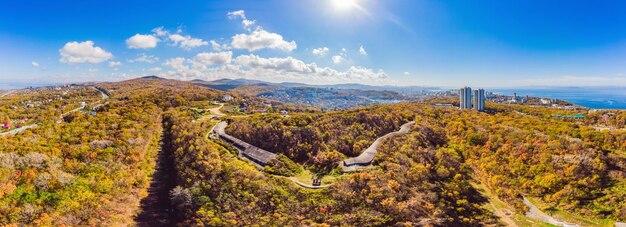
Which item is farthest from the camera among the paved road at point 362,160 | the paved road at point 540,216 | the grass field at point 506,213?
the paved road at point 362,160

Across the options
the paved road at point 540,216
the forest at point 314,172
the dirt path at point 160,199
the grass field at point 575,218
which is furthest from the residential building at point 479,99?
the dirt path at point 160,199

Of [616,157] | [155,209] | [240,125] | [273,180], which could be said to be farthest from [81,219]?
[616,157]

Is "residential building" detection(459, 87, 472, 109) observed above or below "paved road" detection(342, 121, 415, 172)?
above

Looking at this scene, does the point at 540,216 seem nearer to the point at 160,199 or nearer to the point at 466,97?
the point at 160,199

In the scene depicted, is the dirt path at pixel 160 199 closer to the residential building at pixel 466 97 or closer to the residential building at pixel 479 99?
the residential building at pixel 479 99

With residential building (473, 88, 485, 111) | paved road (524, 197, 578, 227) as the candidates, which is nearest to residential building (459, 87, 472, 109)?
residential building (473, 88, 485, 111)

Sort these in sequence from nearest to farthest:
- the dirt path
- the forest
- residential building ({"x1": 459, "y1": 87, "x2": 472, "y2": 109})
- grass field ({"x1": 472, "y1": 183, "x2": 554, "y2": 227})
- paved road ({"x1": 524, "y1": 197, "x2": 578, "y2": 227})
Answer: paved road ({"x1": 524, "y1": 197, "x2": 578, "y2": 227}) < grass field ({"x1": 472, "y1": 183, "x2": 554, "y2": 227}) < the forest < the dirt path < residential building ({"x1": 459, "y1": 87, "x2": 472, "y2": 109})

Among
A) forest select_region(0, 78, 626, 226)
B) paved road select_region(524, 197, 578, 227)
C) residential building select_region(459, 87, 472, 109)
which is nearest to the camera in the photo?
paved road select_region(524, 197, 578, 227)

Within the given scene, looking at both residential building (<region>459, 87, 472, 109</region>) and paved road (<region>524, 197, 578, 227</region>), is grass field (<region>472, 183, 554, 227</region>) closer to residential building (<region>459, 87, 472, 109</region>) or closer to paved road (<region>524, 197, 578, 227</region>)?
paved road (<region>524, 197, 578, 227</region>)

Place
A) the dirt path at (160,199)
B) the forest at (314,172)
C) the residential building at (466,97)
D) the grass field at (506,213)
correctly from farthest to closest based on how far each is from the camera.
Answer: the residential building at (466,97) → the dirt path at (160,199) → the forest at (314,172) → the grass field at (506,213)

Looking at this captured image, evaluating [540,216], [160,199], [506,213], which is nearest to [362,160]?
[506,213]
